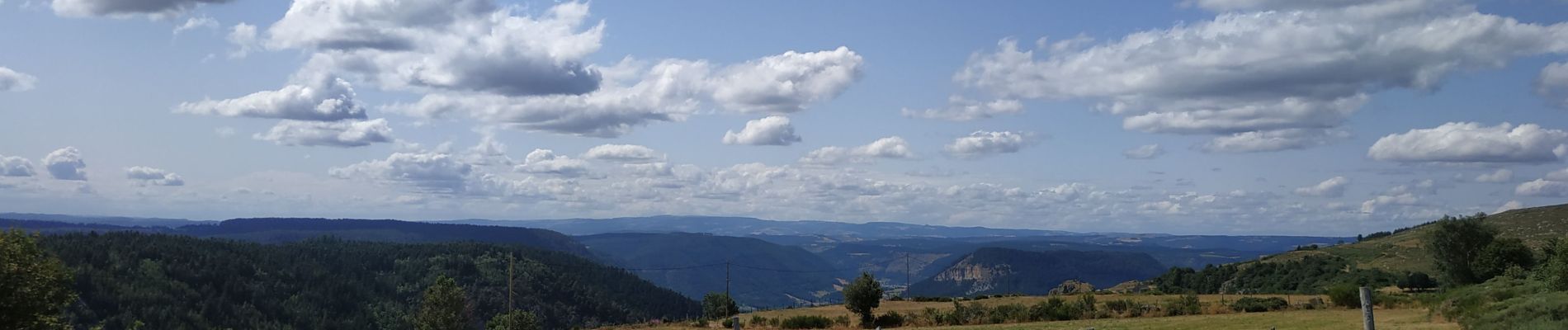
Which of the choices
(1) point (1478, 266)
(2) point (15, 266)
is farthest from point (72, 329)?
(1) point (1478, 266)

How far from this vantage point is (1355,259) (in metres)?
118

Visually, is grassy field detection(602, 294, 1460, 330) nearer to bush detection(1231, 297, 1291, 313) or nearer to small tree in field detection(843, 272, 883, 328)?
bush detection(1231, 297, 1291, 313)

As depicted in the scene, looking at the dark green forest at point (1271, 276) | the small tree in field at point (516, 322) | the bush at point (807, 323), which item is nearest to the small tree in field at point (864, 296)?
the bush at point (807, 323)

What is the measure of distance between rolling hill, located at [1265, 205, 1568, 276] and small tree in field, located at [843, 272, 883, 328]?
2903 inches

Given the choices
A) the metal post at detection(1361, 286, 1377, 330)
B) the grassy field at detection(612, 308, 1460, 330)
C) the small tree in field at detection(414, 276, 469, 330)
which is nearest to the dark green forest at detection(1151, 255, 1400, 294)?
the grassy field at detection(612, 308, 1460, 330)

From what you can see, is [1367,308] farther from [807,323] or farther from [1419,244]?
[1419,244]

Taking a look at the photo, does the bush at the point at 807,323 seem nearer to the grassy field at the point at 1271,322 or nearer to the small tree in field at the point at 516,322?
the grassy field at the point at 1271,322

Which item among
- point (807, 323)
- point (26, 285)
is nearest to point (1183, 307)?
point (807, 323)

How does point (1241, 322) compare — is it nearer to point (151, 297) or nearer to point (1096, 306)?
point (1096, 306)

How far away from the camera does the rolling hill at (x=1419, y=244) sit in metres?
108

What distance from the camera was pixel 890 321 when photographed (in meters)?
56.5

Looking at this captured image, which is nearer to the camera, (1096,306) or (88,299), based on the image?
(1096,306)

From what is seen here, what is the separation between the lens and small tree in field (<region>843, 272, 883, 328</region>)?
2227 inches

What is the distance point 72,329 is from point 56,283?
229 centimetres
